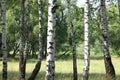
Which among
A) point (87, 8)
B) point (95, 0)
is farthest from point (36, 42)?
point (87, 8)

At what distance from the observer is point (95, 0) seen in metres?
32.5

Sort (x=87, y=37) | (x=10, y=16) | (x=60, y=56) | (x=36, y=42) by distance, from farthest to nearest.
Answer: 1. (x=60, y=56)
2. (x=36, y=42)
3. (x=10, y=16)
4. (x=87, y=37)

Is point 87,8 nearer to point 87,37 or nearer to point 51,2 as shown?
point 87,37

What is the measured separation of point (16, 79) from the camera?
2269cm

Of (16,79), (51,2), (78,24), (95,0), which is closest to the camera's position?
(51,2)

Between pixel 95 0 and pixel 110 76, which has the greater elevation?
pixel 95 0

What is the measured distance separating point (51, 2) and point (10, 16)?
53.4 meters

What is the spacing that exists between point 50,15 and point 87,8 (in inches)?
212

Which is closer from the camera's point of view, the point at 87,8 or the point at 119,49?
the point at 87,8

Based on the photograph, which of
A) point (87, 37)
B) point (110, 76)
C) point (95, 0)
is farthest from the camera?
point (95, 0)

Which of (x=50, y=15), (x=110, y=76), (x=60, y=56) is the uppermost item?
(x=50, y=15)

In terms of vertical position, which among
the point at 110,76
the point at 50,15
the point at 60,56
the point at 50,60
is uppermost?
the point at 50,15

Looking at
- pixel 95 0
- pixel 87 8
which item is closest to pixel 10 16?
pixel 95 0

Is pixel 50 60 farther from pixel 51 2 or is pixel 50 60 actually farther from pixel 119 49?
pixel 119 49
